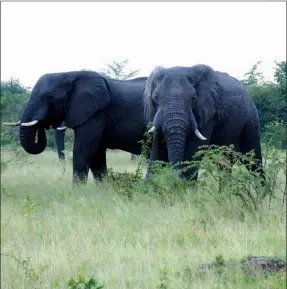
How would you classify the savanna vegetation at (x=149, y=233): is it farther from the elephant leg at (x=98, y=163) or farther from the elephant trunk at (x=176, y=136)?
the elephant leg at (x=98, y=163)

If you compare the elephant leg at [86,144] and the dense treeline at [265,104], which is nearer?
the elephant leg at [86,144]

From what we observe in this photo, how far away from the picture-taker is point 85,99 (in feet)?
37.2

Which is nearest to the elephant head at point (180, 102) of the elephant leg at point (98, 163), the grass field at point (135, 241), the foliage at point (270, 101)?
the grass field at point (135, 241)

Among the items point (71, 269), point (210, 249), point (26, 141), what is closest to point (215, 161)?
point (210, 249)

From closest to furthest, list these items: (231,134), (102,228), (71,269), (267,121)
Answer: (71,269)
(102,228)
(231,134)
(267,121)

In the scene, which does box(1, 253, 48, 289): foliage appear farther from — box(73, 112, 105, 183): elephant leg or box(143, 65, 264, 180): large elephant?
box(73, 112, 105, 183): elephant leg

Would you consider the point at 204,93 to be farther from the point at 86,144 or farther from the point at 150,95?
the point at 86,144

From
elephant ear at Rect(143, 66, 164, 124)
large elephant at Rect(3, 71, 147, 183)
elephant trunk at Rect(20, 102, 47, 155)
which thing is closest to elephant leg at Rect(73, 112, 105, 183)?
large elephant at Rect(3, 71, 147, 183)

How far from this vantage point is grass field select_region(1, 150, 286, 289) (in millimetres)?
4645

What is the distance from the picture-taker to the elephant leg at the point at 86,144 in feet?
36.1

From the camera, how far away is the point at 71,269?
16.5 feet

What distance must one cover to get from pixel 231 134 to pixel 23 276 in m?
5.75

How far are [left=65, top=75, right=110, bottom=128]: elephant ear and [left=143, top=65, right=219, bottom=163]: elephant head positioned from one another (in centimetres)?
177

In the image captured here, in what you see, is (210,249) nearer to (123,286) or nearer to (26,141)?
(123,286)
